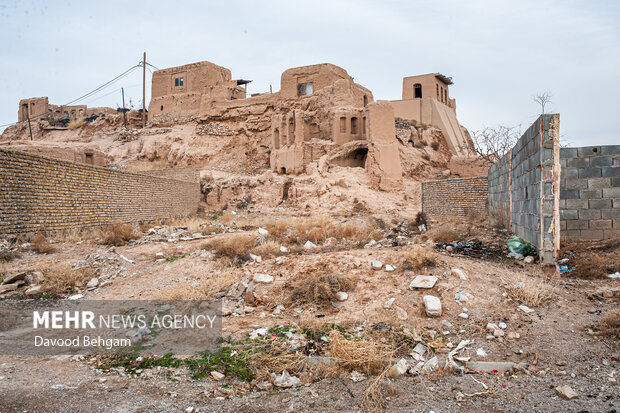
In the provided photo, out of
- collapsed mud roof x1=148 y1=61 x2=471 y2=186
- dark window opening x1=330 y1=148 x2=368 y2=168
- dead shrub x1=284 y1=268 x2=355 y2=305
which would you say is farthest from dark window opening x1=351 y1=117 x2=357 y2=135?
dead shrub x1=284 y1=268 x2=355 y2=305

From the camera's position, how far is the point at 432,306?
4.91 m

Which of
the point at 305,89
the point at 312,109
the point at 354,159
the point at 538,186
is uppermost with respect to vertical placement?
the point at 305,89

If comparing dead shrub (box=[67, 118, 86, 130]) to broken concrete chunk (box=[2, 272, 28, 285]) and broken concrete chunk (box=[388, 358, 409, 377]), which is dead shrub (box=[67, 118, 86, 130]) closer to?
broken concrete chunk (box=[2, 272, 28, 285])

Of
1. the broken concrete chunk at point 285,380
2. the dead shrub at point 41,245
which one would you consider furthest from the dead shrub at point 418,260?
the dead shrub at point 41,245

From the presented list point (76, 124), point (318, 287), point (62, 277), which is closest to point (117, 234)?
point (62, 277)

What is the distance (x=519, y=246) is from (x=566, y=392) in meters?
4.75

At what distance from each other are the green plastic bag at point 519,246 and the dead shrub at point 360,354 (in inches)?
175

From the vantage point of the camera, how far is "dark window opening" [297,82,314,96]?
75.7 ft

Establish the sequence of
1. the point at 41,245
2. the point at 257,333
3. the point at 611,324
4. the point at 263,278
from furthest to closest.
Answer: the point at 41,245 → the point at 263,278 → the point at 257,333 → the point at 611,324

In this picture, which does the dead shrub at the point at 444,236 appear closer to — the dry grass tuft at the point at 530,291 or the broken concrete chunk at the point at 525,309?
the dry grass tuft at the point at 530,291

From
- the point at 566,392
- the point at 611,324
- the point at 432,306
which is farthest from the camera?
the point at 432,306

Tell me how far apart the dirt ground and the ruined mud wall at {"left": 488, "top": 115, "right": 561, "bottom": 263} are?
0.59 m

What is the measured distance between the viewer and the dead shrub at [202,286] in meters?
5.91

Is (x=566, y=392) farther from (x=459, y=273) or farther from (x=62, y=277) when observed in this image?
(x=62, y=277)
